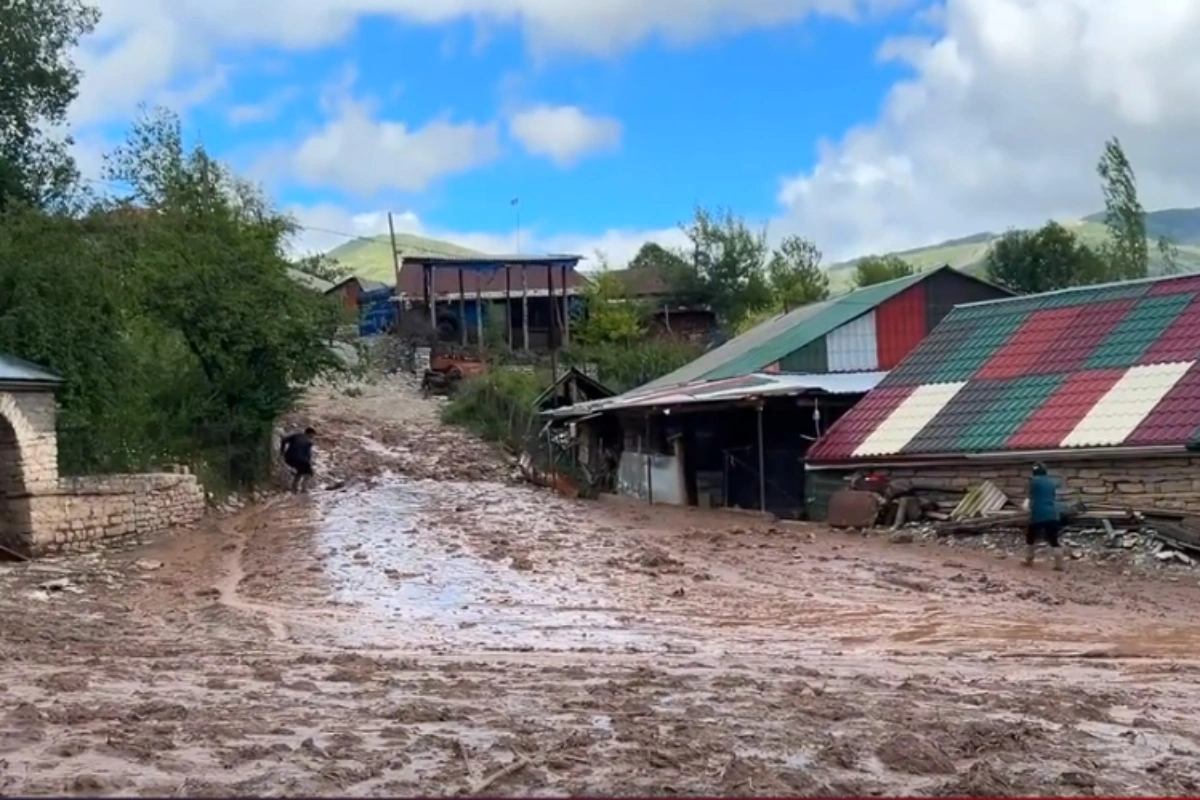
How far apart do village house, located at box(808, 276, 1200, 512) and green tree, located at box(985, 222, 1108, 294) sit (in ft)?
104

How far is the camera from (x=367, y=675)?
10523 mm

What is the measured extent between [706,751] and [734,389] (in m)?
22.0

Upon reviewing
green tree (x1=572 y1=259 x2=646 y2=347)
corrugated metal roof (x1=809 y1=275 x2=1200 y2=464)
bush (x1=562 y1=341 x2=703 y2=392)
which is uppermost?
green tree (x1=572 y1=259 x2=646 y2=347)

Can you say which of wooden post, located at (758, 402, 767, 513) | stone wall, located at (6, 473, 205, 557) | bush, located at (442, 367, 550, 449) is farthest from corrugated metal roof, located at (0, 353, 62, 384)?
bush, located at (442, 367, 550, 449)

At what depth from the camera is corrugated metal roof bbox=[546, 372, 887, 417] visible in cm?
2751

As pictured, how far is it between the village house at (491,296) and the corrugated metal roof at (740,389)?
67.7 ft

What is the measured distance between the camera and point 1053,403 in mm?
23359

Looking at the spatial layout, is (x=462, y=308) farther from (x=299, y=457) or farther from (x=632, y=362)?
(x=299, y=457)

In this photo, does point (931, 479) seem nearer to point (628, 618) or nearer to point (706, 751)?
point (628, 618)

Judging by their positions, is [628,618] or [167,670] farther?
[628,618]

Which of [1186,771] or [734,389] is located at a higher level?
[734,389]

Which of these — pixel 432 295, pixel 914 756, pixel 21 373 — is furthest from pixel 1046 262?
pixel 914 756

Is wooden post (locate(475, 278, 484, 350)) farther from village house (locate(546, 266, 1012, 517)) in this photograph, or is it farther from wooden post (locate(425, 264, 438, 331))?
village house (locate(546, 266, 1012, 517))

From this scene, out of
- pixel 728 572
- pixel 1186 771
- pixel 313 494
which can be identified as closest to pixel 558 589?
pixel 728 572
